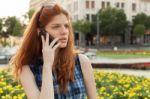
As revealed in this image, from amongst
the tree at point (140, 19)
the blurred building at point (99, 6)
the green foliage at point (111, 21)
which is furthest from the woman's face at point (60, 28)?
the blurred building at point (99, 6)

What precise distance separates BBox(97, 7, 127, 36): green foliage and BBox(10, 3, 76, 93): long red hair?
6782cm

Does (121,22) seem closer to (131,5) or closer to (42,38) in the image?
(131,5)

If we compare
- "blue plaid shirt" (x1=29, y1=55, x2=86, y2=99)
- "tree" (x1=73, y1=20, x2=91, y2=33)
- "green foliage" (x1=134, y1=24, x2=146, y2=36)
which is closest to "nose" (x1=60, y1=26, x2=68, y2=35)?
"blue plaid shirt" (x1=29, y1=55, x2=86, y2=99)

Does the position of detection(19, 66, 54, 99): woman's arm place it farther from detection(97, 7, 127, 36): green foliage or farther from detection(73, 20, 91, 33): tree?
detection(73, 20, 91, 33): tree

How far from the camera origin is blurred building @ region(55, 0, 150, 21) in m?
80.6

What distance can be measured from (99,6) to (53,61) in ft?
261

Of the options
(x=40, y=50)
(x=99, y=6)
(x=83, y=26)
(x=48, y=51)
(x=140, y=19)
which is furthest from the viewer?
(x=99, y=6)

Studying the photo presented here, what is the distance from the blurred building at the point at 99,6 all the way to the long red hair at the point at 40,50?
75810 millimetres

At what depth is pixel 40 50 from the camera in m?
2.96

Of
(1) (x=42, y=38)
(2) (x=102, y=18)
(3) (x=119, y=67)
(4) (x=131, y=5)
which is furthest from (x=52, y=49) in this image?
(4) (x=131, y=5)

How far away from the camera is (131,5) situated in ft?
279

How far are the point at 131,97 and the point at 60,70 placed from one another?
15.3 ft

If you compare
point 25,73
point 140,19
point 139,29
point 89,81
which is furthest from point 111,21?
point 25,73

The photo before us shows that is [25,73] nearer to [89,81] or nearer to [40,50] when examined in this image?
[40,50]
